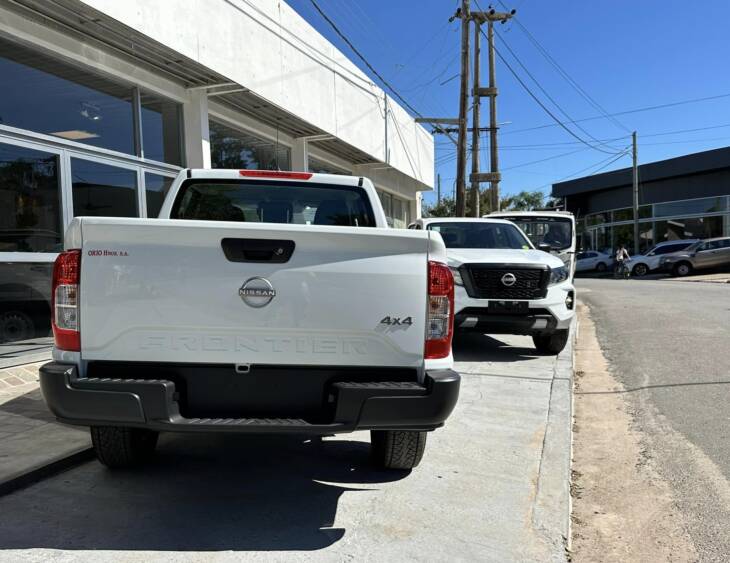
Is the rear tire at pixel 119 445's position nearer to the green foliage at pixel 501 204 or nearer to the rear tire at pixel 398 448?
the rear tire at pixel 398 448

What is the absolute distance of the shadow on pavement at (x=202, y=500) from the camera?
3000mm

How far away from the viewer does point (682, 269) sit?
26.8 metres

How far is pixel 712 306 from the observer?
13344 mm

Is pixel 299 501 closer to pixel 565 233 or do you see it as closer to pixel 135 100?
pixel 135 100

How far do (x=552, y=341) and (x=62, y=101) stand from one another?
6.99 metres

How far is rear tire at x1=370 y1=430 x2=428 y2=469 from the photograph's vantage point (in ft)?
12.0

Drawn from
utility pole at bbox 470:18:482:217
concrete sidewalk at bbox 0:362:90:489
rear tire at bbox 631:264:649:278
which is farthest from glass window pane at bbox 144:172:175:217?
rear tire at bbox 631:264:649:278

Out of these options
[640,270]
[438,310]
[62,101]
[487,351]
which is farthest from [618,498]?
[640,270]

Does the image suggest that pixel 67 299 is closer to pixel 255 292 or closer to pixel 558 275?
pixel 255 292

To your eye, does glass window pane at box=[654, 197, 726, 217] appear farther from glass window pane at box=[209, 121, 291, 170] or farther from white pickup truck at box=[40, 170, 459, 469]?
white pickup truck at box=[40, 170, 459, 469]

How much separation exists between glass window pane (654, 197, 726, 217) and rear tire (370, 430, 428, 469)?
109 ft

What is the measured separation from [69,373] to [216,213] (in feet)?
6.37

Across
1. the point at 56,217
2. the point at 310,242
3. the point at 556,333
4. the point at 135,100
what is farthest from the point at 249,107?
the point at 310,242

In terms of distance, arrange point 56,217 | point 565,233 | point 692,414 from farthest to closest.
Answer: point 565,233 < point 56,217 < point 692,414
